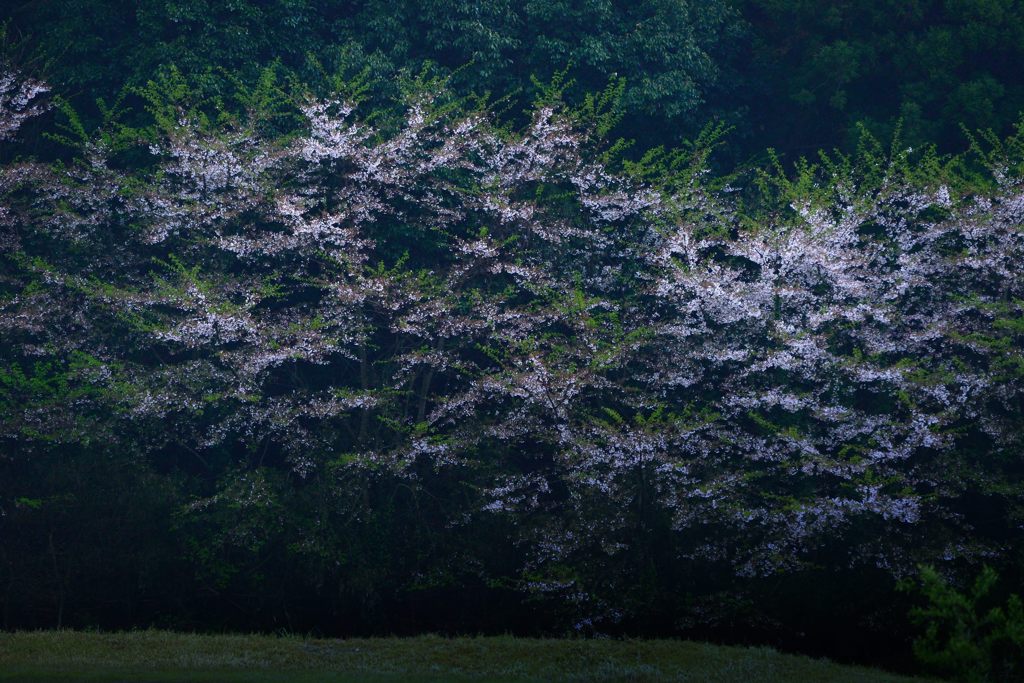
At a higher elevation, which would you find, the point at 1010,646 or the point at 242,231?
the point at 242,231

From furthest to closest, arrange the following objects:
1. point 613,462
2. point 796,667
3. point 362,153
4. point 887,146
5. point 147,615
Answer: point 887,146 < point 362,153 < point 147,615 < point 613,462 < point 796,667

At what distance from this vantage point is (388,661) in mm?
12781

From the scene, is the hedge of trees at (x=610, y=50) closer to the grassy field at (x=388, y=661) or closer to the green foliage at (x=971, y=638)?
the green foliage at (x=971, y=638)

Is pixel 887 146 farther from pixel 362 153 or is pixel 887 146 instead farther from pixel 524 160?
pixel 362 153

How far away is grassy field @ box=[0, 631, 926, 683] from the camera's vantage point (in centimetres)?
1171

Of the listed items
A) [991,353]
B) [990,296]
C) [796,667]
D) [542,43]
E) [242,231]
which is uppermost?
[542,43]

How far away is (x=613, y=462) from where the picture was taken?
612 inches

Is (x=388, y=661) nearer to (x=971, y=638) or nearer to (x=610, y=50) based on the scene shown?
(x=971, y=638)

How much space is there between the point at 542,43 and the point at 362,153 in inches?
184

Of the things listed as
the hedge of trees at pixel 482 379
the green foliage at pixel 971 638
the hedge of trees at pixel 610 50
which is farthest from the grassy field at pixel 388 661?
the hedge of trees at pixel 610 50

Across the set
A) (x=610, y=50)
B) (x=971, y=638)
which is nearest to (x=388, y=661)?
(x=971, y=638)

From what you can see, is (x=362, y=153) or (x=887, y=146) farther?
(x=887, y=146)

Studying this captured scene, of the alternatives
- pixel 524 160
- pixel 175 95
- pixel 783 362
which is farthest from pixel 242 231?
pixel 783 362

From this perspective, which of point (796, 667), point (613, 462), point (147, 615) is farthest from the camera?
point (147, 615)
